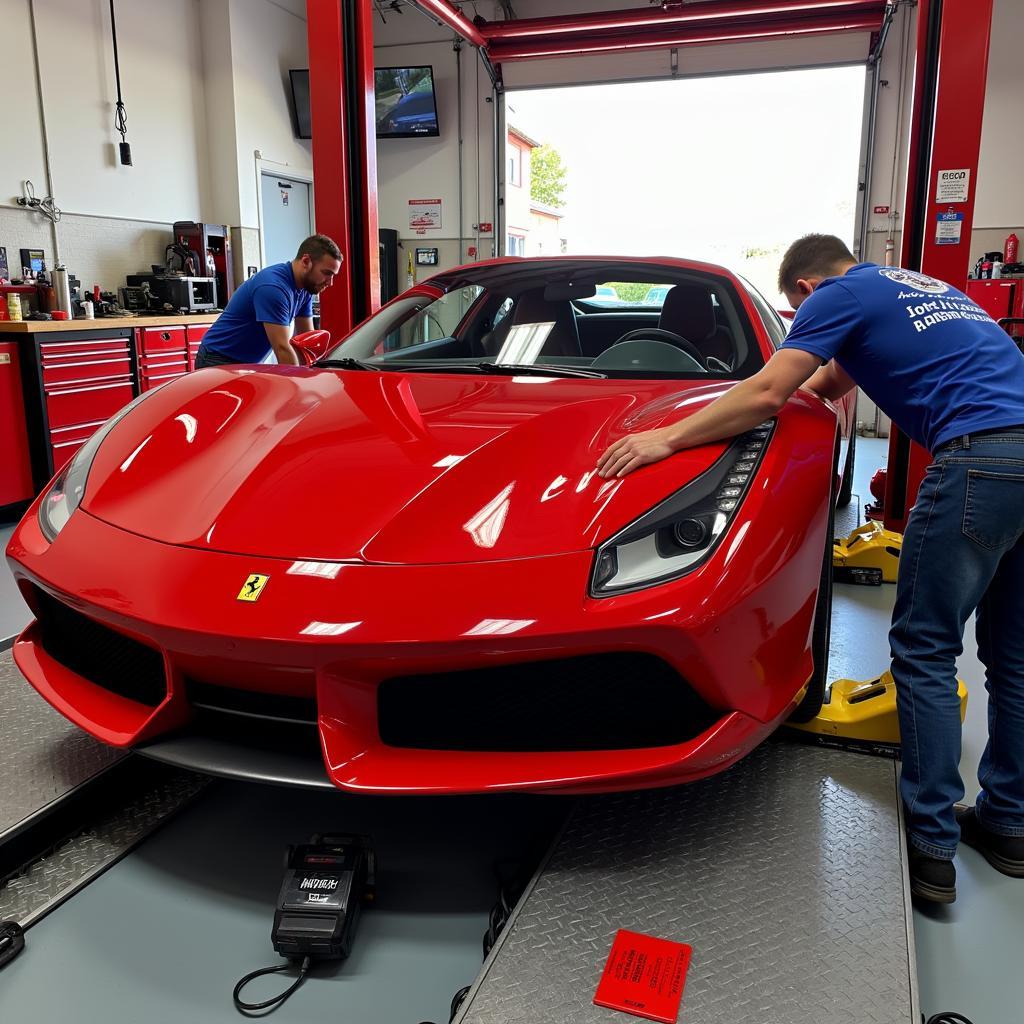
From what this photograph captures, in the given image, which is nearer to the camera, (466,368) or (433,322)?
(466,368)

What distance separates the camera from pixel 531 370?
7.15 feet

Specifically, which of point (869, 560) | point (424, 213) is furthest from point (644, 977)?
point (424, 213)

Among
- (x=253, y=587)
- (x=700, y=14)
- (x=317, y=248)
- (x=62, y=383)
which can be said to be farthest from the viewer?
(x=700, y=14)

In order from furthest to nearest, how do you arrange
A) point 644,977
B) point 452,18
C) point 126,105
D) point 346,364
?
point 126,105 → point 452,18 → point 346,364 → point 644,977

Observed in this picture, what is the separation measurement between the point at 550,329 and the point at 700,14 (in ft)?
16.8

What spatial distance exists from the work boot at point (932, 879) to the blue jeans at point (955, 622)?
0.7 inches

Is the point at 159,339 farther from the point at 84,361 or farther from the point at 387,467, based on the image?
the point at 387,467

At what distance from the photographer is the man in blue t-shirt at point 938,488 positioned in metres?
1.58

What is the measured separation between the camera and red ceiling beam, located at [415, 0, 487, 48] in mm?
6164

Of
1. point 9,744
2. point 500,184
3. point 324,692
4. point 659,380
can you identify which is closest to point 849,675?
point 659,380

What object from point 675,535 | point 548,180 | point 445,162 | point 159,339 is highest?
point 548,180

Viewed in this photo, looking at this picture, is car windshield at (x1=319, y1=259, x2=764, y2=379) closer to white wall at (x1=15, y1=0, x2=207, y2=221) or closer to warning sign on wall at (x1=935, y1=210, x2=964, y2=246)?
warning sign on wall at (x1=935, y1=210, x2=964, y2=246)

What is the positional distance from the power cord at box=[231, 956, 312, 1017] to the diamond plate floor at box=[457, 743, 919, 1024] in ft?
1.07

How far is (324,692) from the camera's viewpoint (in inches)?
53.9
